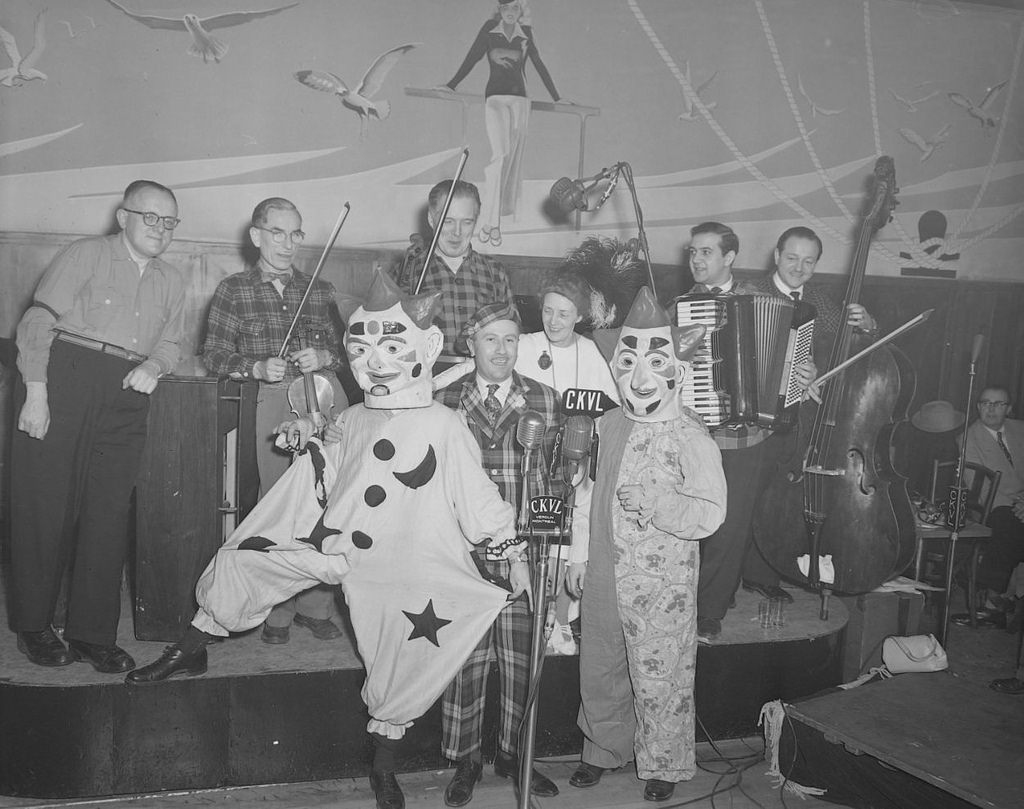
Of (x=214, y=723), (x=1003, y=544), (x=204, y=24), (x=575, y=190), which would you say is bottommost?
(x=214, y=723)

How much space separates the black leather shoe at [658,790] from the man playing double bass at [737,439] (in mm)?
653

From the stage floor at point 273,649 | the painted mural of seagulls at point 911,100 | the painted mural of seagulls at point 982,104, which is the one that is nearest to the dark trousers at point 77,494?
the stage floor at point 273,649

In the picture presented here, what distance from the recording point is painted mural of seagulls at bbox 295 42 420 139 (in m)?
3.95

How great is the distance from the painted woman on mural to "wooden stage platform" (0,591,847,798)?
6.92ft

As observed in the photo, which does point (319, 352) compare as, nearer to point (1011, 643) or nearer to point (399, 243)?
point (399, 243)

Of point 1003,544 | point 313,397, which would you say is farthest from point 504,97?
point 1003,544

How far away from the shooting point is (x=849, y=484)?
150 inches

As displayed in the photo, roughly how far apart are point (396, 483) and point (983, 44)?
374cm

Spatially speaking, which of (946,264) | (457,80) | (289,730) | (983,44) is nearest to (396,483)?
(289,730)

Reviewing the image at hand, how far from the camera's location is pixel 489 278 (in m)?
3.71

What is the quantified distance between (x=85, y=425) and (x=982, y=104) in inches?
172

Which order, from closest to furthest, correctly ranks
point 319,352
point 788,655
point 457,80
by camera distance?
point 319,352 < point 788,655 < point 457,80

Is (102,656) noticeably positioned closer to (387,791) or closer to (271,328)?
(387,791)

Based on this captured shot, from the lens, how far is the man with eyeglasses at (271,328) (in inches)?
137
